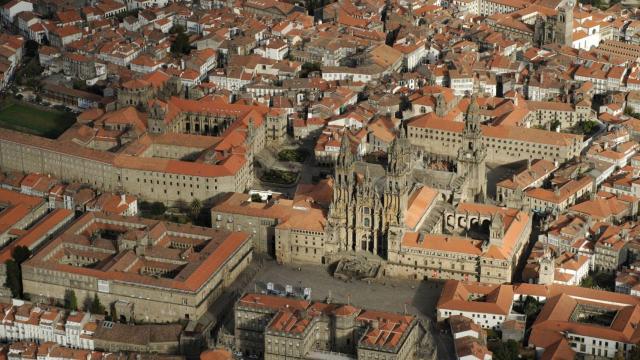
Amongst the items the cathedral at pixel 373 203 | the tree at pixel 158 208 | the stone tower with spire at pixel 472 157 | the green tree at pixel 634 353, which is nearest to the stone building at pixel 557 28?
the stone tower with spire at pixel 472 157

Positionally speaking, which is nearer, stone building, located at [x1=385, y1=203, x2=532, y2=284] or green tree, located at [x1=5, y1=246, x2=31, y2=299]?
green tree, located at [x1=5, y1=246, x2=31, y2=299]

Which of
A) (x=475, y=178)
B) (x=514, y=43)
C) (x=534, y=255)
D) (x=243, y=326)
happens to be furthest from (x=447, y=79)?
(x=243, y=326)

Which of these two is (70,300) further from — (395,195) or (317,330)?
(395,195)

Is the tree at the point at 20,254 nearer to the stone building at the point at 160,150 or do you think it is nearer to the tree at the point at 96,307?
the tree at the point at 96,307

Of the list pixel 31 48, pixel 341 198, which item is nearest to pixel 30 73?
pixel 31 48

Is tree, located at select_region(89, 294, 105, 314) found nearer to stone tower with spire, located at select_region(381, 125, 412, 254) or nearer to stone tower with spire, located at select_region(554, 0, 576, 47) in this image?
stone tower with spire, located at select_region(381, 125, 412, 254)

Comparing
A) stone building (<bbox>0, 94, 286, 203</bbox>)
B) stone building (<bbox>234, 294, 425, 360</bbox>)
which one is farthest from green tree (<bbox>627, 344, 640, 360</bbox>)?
stone building (<bbox>0, 94, 286, 203</bbox>)
